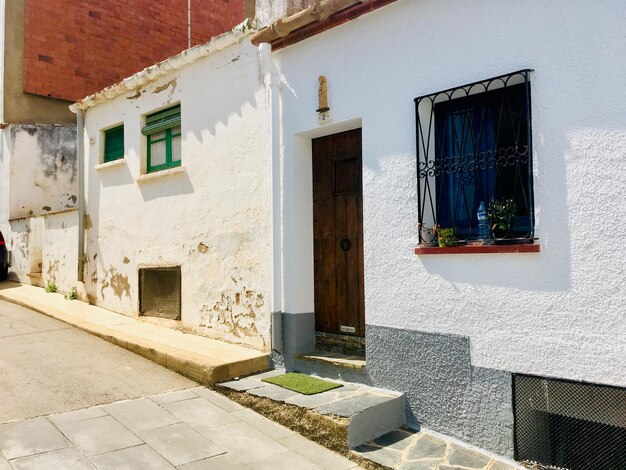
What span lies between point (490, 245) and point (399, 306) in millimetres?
988

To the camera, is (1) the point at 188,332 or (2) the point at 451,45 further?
(1) the point at 188,332

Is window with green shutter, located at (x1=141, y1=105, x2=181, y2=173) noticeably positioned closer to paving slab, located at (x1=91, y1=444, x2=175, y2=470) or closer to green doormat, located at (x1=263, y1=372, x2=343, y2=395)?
green doormat, located at (x1=263, y1=372, x2=343, y2=395)

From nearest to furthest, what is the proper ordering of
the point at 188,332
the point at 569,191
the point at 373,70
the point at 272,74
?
the point at 569,191
the point at 373,70
the point at 272,74
the point at 188,332

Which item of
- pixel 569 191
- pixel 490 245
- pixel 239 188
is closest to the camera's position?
pixel 569 191

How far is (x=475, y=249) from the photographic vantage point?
407cm

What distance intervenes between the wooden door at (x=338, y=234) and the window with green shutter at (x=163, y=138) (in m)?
2.49

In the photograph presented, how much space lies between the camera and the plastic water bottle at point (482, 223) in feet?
13.7

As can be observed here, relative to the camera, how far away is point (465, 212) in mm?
4426

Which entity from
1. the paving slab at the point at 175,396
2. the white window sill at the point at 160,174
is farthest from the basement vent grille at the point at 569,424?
the white window sill at the point at 160,174

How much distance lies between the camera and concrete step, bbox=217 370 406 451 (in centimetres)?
410

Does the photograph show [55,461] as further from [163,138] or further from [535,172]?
[163,138]

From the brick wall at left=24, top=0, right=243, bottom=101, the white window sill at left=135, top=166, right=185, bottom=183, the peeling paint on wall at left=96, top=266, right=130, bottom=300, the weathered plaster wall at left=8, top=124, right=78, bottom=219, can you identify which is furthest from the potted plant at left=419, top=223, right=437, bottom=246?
the brick wall at left=24, top=0, right=243, bottom=101

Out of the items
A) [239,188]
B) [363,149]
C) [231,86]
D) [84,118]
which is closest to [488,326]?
[363,149]

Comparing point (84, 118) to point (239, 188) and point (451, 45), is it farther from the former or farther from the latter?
point (451, 45)
